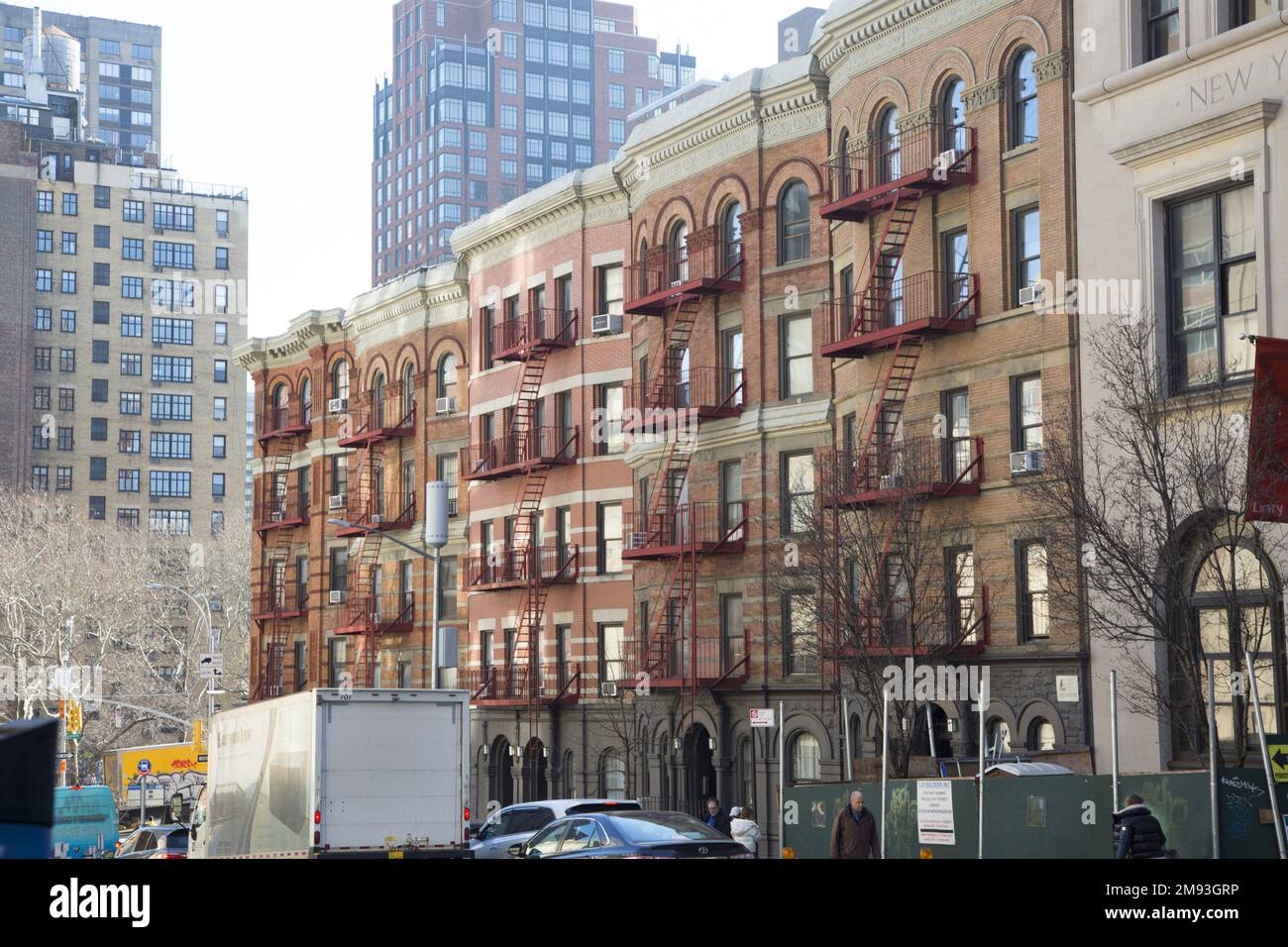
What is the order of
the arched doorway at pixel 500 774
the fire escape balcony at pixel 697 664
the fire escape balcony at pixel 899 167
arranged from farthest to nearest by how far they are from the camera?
the arched doorway at pixel 500 774
the fire escape balcony at pixel 697 664
the fire escape balcony at pixel 899 167

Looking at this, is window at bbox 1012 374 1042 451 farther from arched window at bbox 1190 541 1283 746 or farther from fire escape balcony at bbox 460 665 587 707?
fire escape balcony at bbox 460 665 587 707

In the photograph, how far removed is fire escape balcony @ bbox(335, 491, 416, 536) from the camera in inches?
2440

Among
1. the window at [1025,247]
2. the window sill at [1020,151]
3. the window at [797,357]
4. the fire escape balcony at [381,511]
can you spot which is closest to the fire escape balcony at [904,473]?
the window at [1025,247]

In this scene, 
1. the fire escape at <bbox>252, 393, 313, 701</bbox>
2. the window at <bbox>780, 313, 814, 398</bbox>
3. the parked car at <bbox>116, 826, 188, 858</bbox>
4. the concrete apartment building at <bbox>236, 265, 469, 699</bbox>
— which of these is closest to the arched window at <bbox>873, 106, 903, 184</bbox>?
the window at <bbox>780, 313, 814, 398</bbox>

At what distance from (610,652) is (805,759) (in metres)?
10.2

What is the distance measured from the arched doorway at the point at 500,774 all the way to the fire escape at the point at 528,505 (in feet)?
6.43

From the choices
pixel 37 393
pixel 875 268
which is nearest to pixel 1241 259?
pixel 875 268

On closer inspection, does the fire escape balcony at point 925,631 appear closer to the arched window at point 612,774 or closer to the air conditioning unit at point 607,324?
the arched window at point 612,774

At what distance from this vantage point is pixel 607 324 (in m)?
49.2

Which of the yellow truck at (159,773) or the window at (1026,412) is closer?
the window at (1026,412)

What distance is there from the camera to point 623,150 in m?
48.3

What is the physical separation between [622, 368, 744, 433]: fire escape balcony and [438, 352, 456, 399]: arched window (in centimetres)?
1467

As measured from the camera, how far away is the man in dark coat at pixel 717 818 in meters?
36.4

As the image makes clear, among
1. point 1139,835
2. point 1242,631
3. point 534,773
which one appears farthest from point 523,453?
point 1139,835
